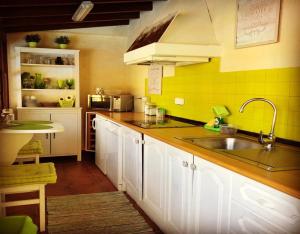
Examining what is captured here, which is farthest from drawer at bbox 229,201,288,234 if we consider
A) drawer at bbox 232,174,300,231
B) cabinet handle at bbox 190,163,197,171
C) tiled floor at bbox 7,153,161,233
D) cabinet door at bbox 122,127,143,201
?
cabinet door at bbox 122,127,143,201

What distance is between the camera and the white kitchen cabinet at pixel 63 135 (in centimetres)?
475

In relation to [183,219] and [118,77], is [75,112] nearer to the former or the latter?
[118,77]

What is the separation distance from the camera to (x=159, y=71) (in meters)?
4.04

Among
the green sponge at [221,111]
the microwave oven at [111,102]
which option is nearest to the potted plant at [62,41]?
the microwave oven at [111,102]

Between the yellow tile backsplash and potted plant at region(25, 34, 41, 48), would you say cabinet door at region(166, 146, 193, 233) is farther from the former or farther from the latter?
potted plant at region(25, 34, 41, 48)

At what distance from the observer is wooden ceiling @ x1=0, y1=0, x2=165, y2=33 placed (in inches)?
133

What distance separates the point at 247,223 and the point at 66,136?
12.9ft

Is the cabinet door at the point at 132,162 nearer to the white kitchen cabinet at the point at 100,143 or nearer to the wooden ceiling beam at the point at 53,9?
the white kitchen cabinet at the point at 100,143

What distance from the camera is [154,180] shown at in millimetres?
2525

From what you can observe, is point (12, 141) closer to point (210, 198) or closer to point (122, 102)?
point (210, 198)

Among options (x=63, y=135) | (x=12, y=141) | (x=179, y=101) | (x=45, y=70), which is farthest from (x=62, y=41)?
(x=12, y=141)

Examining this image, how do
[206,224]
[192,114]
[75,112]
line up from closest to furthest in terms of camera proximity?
[206,224], [192,114], [75,112]

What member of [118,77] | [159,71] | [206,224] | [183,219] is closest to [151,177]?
[183,219]

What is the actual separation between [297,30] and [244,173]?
43.9 inches
